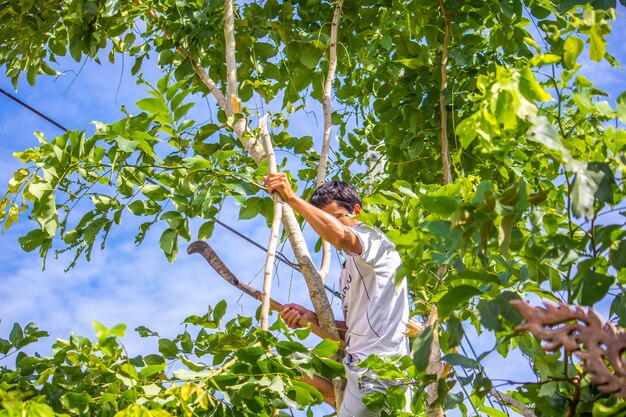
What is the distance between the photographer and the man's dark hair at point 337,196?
217 centimetres

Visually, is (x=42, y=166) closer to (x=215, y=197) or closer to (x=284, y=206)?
(x=215, y=197)

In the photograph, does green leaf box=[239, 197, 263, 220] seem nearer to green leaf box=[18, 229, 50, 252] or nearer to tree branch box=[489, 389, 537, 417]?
green leaf box=[18, 229, 50, 252]

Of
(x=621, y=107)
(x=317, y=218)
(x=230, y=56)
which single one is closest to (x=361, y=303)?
(x=317, y=218)

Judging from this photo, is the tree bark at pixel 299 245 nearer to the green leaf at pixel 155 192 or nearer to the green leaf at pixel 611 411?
the green leaf at pixel 155 192

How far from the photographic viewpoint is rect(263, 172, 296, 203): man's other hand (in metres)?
1.86

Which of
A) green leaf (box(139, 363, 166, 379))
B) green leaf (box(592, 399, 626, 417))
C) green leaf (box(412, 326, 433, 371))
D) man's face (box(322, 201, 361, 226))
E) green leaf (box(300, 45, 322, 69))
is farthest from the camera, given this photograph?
green leaf (box(300, 45, 322, 69))

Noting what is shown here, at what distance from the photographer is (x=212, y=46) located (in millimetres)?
2693

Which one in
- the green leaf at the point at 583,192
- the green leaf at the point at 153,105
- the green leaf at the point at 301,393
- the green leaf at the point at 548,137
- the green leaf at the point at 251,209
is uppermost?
the green leaf at the point at 153,105

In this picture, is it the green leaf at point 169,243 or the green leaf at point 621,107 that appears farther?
the green leaf at point 169,243

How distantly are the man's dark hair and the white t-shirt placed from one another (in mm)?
120

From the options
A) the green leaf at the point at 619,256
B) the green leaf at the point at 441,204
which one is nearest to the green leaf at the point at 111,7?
the green leaf at the point at 441,204

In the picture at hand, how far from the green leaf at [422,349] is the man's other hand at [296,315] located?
0.91 meters

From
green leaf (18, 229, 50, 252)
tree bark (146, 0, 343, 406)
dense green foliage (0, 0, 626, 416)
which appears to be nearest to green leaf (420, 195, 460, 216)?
dense green foliage (0, 0, 626, 416)

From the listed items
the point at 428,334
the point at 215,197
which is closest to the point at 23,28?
the point at 215,197
